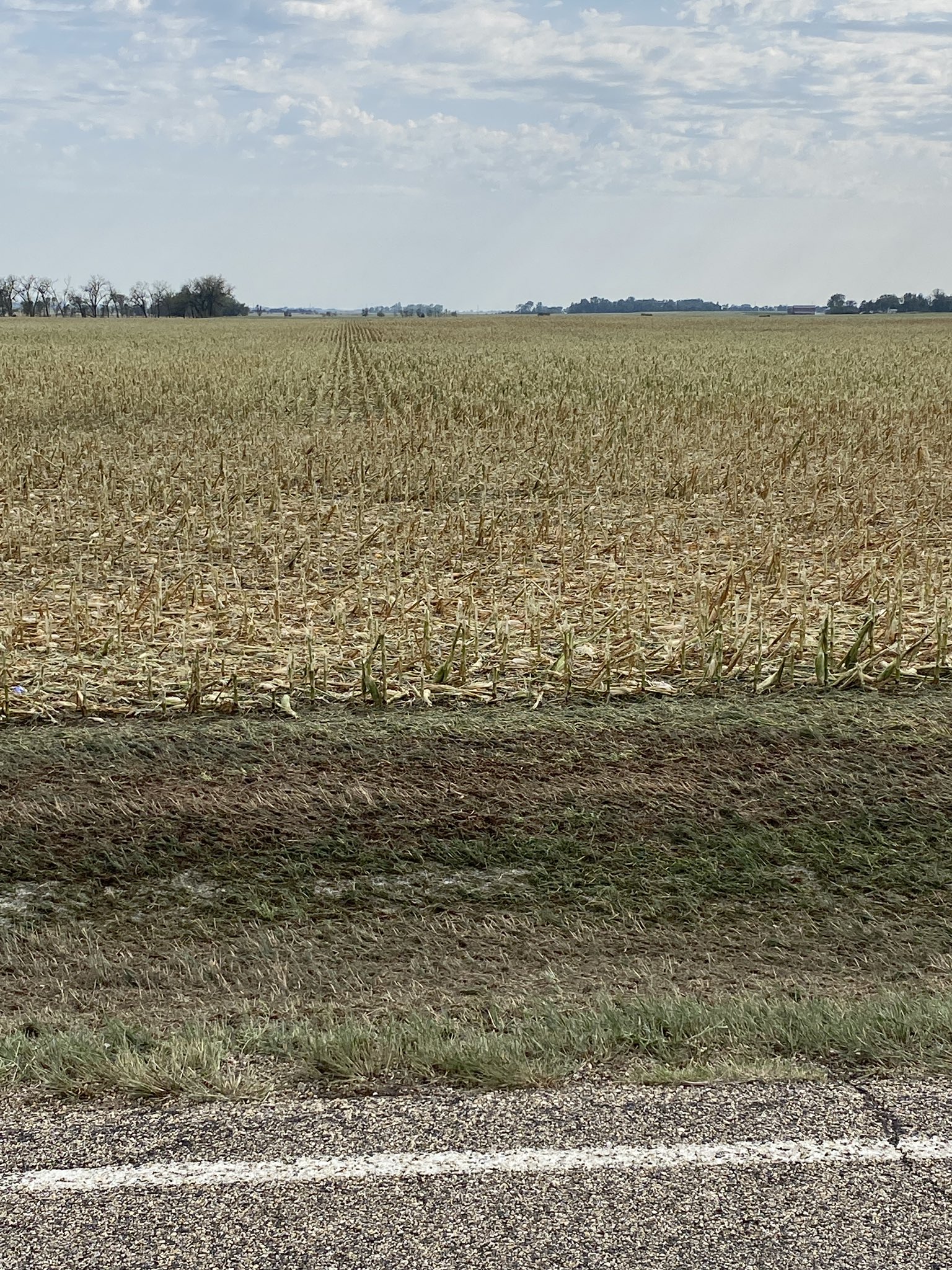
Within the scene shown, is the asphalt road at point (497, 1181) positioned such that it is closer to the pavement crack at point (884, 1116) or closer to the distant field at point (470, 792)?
the pavement crack at point (884, 1116)

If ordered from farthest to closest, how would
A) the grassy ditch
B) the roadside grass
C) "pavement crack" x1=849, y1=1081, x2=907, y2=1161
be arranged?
1. the grassy ditch
2. the roadside grass
3. "pavement crack" x1=849, y1=1081, x2=907, y2=1161

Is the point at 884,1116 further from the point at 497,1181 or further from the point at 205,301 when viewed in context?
the point at 205,301

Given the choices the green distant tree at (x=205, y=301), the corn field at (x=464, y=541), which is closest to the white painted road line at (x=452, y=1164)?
the corn field at (x=464, y=541)

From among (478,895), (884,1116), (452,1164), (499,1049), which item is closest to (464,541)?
(478,895)

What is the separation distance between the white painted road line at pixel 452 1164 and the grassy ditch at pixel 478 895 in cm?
39

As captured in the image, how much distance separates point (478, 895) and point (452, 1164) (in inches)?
79.3

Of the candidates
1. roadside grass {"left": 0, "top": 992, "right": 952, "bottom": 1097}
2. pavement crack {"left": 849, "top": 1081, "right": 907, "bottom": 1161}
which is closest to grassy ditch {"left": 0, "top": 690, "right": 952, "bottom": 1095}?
roadside grass {"left": 0, "top": 992, "right": 952, "bottom": 1097}

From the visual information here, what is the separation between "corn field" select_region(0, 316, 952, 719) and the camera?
7680 mm

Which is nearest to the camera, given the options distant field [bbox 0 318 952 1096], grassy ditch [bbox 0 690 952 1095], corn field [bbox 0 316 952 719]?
grassy ditch [bbox 0 690 952 1095]

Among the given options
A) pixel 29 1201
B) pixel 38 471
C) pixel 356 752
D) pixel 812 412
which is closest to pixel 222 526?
pixel 38 471

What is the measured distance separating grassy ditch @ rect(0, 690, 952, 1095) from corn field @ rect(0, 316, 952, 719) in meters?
0.73

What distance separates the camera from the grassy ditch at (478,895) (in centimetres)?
393

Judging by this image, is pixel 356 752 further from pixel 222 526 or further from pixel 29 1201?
pixel 222 526

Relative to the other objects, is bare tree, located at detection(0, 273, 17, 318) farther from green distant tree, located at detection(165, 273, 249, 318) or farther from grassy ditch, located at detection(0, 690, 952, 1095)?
grassy ditch, located at detection(0, 690, 952, 1095)
